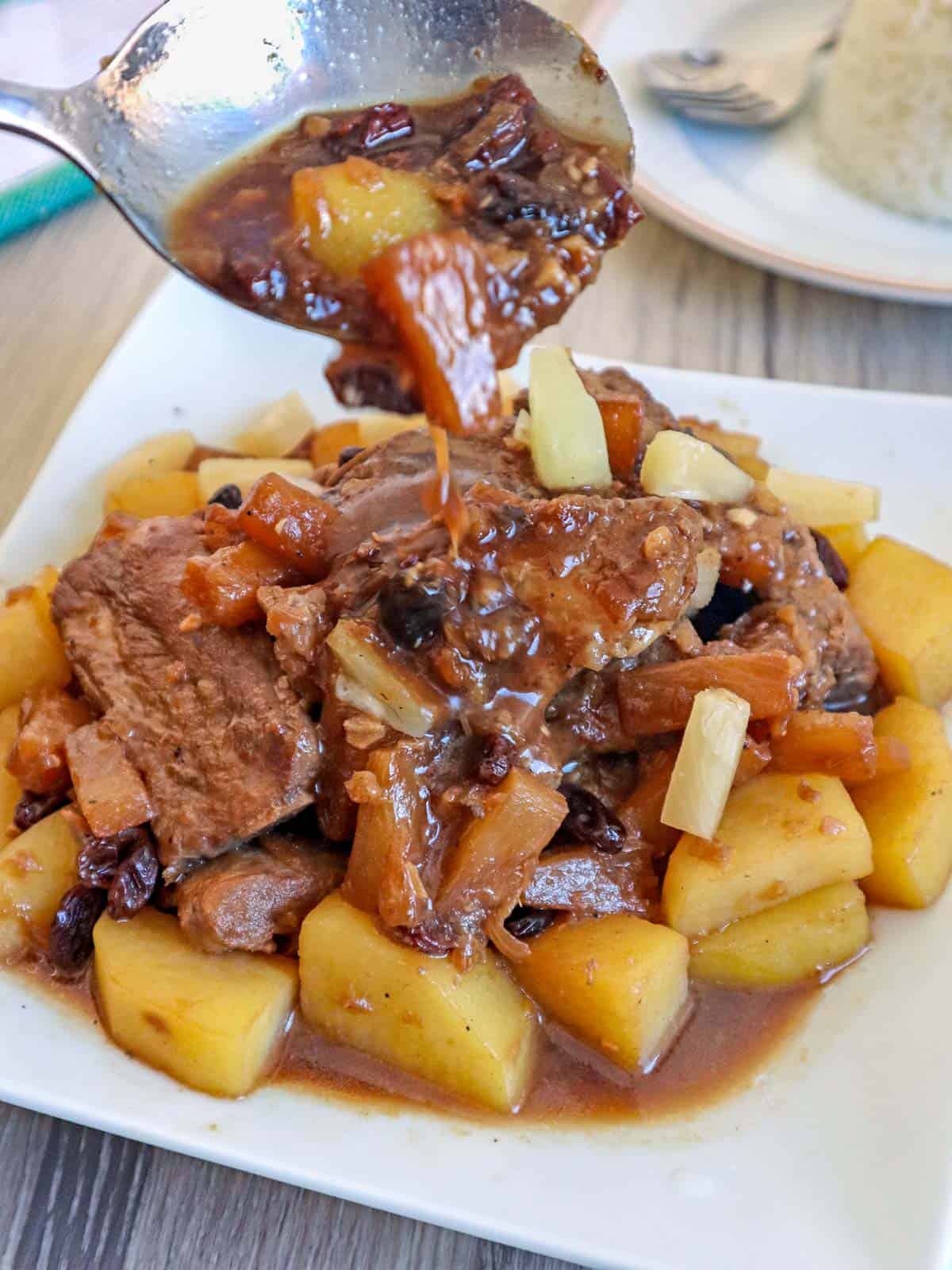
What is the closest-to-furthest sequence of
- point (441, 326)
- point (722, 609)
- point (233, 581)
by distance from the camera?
1. point (441, 326)
2. point (233, 581)
3. point (722, 609)

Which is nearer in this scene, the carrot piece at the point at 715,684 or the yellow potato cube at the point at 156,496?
the carrot piece at the point at 715,684

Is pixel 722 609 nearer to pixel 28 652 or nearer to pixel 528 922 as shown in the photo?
pixel 528 922

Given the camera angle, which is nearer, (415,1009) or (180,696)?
(415,1009)

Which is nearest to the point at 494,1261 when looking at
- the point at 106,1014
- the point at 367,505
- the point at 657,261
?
the point at 106,1014

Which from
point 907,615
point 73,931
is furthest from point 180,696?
point 907,615

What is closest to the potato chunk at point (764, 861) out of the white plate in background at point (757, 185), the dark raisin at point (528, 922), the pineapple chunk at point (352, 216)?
the dark raisin at point (528, 922)

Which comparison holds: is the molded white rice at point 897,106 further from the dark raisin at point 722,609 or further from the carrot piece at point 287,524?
the carrot piece at point 287,524

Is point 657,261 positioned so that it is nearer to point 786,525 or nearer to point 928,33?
point 928,33
